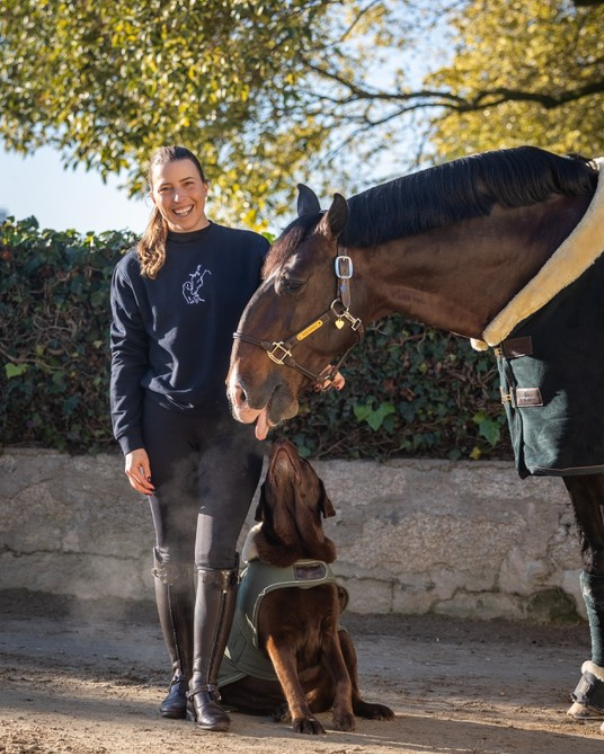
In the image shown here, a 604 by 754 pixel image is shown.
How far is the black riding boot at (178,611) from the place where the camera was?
4.24m

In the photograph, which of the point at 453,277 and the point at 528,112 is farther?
the point at 528,112

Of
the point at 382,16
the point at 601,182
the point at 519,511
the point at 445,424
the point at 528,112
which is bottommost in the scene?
the point at 519,511

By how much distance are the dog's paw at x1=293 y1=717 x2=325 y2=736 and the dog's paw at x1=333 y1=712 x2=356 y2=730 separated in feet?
0.31

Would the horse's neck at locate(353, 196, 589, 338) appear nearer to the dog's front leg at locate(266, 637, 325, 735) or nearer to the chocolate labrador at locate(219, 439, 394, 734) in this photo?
the chocolate labrador at locate(219, 439, 394, 734)

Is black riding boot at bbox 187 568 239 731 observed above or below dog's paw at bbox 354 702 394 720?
above

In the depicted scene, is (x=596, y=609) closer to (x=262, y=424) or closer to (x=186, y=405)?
(x=262, y=424)

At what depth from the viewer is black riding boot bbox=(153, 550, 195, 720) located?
424 centimetres

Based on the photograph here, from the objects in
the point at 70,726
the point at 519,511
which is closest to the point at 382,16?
the point at 519,511

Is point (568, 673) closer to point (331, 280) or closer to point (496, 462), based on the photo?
point (496, 462)

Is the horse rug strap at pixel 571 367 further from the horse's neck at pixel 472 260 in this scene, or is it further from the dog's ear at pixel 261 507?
the dog's ear at pixel 261 507

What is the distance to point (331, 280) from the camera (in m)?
3.70

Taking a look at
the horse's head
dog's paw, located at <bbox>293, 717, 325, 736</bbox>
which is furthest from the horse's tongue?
dog's paw, located at <bbox>293, 717, 325, 736</bbox>

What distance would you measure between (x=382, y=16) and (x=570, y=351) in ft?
40.1

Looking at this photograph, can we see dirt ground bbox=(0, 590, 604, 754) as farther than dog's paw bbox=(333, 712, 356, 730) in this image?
No
